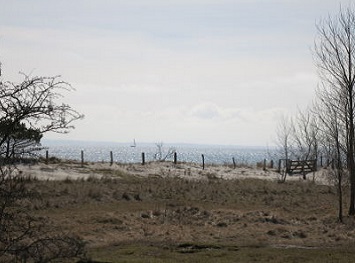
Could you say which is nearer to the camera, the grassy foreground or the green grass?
the green grass

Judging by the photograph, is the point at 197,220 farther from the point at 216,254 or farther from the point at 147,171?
the point at 147,171

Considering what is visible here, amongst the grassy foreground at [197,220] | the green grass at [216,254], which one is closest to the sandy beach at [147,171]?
the grassy foreground at [197,220]

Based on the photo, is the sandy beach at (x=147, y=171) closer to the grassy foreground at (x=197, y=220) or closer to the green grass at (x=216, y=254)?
the grassy foreground at (x=197, y=220)

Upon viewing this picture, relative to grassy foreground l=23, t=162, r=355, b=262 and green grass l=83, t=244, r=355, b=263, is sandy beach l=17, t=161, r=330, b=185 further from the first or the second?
green grass l=83, t=244, r=355, b=263

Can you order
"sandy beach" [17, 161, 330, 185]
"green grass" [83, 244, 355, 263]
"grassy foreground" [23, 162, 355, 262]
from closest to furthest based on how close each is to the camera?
"green grass" [83, 244, 355, 263], "grassy foreground" [23, 162, 355, 262], "sandy beach" [17, 161, 330, 185]

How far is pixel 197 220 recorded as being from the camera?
2167cm

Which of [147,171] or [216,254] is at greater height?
[147,171]

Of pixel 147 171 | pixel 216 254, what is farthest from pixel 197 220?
pixel 147 171

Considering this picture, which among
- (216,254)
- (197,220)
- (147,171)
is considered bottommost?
(216,254)

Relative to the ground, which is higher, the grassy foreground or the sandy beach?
the sandy beach

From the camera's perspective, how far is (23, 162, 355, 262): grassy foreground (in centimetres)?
1487

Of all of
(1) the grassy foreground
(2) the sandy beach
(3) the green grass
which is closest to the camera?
(3) the green grass

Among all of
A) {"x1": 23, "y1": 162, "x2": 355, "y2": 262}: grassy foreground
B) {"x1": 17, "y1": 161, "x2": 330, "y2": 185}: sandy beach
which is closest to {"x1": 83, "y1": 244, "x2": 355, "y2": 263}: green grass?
{"x1": 23, "y1": 162, "x2": 355, "y2": 262}: grassy foreground

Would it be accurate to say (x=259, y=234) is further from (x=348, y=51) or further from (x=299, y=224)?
(x=348, y=51)
